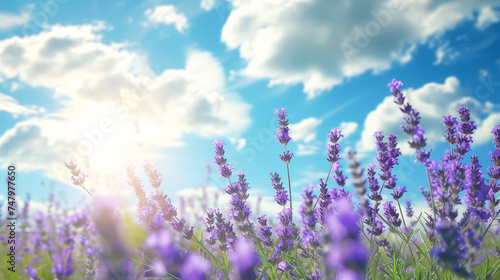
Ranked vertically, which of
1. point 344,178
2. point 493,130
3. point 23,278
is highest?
point 493,130

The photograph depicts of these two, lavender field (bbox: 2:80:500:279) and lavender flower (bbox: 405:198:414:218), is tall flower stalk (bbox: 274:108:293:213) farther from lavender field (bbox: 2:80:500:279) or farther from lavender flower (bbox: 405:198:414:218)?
lavender flower (bbox: 405:198:414:218)

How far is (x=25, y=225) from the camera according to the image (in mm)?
8586

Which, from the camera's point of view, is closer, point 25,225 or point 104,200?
point 104,200

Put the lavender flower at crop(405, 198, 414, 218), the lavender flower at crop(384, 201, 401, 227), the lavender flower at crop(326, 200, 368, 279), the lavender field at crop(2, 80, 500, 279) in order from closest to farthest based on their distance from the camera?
1. the lavender flower at crop(326, 200, 368, 279)
2. the lavender field at crop(2, 80, 500, 279)
3. the lavender flower at crop(384, 201, 401, 227)
4. the lavender flower at crop(405, 198, 414, 218)

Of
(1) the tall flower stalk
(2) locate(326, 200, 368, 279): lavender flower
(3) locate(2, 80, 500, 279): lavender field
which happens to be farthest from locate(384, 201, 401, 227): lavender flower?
(2) locate(326, 200, 368, 279): lavender flower

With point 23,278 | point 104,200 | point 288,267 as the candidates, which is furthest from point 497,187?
point 23,278

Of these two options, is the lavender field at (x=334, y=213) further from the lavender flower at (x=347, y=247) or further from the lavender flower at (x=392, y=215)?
the lavender flower at (x=347, y=247)

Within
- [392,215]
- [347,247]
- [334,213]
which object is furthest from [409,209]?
[347,247]

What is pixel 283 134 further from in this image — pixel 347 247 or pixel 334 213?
pixel 347 247

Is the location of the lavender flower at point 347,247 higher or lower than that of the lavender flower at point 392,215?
lower

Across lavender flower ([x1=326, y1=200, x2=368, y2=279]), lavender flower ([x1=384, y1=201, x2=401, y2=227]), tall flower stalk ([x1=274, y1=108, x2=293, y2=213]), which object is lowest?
lavender flower ([x1=326, y1=200, x2=368, y2=279])

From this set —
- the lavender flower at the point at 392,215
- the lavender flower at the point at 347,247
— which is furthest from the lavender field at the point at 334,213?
the lavender flower at the point at 347,247

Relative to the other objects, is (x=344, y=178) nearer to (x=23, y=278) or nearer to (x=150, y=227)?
(x=150, y=227)

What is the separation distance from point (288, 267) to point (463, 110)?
247cm
